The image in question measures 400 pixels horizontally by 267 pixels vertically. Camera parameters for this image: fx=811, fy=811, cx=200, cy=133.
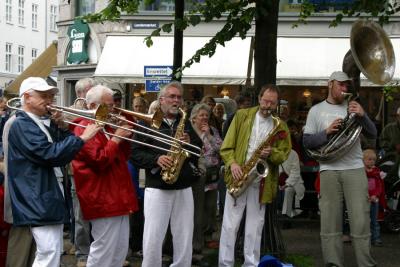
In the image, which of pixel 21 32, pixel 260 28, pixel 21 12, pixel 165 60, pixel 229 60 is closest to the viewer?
pixel 260 28

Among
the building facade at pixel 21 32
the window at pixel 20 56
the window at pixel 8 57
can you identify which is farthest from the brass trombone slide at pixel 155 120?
the window at pixel 20 56

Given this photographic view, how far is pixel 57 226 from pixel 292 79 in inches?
562

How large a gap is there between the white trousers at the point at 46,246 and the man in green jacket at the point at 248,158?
2341 mm

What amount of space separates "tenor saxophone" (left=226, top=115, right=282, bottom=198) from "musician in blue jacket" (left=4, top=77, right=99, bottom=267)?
2.16 meters

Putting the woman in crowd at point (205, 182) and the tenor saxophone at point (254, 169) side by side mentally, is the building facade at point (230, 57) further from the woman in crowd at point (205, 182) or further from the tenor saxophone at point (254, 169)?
the tenor saxophone at point (254, 169)

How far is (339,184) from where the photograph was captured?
8.18 m

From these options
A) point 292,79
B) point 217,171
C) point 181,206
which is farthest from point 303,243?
point 292,79

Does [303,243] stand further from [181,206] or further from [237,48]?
[237,48]

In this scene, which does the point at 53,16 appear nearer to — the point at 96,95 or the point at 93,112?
the point at 96,95

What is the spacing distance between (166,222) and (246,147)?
3.95 feet

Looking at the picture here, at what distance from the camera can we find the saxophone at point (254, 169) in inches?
317

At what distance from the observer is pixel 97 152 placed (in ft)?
22.5

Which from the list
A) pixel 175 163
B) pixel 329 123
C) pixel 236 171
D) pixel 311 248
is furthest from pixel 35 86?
pixel 311 248

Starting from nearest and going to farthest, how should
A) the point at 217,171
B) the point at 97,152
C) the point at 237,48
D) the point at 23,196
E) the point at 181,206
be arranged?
1. the point at 23,196
2. the point at 97,152
3. the point at 181,206
4. the point at 217,171
5. the point at 237,48
